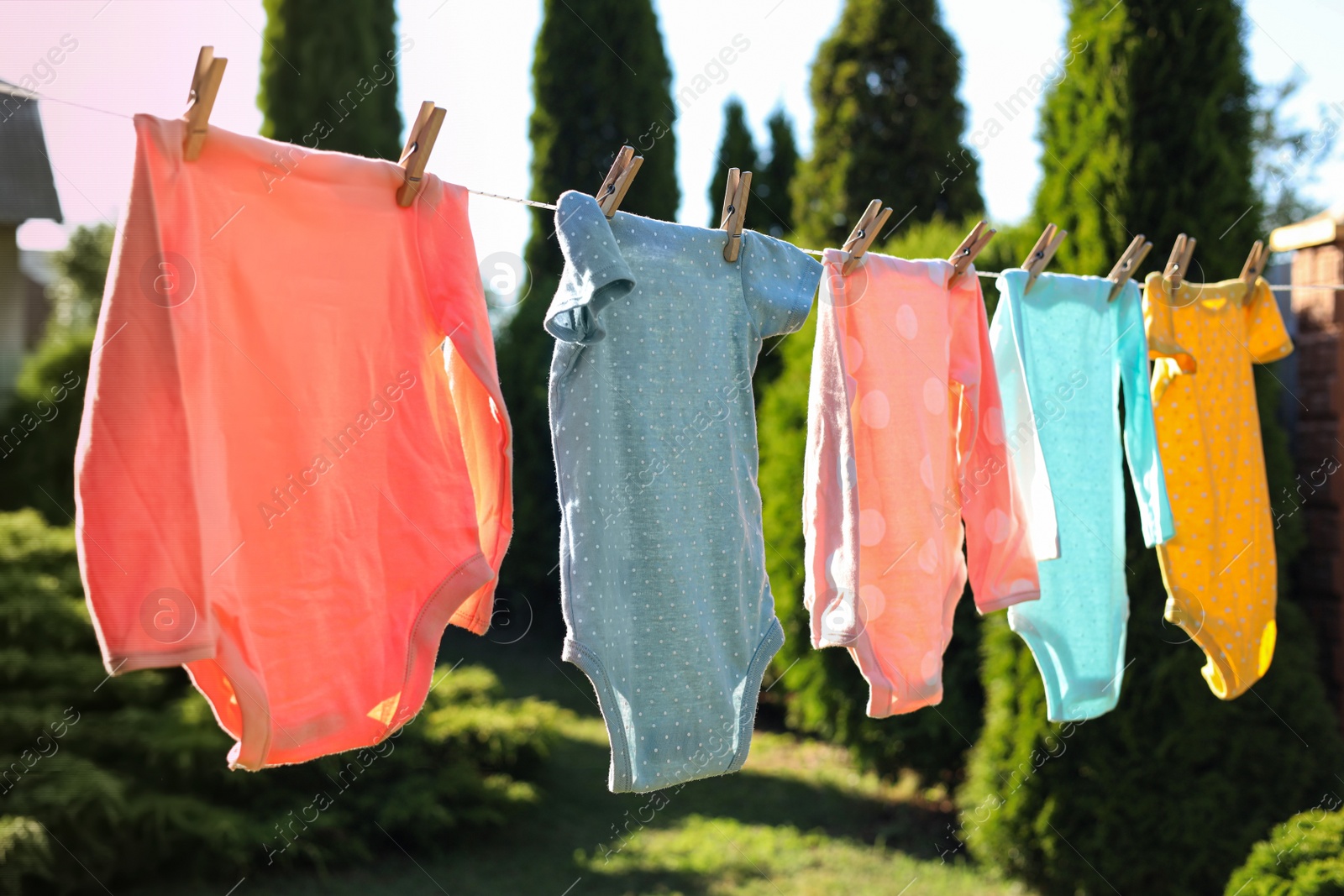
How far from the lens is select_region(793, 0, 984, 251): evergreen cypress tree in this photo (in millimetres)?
6043

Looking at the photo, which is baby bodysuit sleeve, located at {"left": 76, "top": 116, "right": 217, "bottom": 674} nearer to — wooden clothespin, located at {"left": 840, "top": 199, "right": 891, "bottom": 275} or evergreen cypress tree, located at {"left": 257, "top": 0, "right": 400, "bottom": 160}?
wooden clothespin, located at {"left": 840, "top": 199, "right": 891, "bottom": 275}

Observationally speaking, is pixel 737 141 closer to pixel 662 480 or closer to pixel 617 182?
pixel 617 182

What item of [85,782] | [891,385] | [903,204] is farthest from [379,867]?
[903,204]

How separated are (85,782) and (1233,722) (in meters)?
4.00

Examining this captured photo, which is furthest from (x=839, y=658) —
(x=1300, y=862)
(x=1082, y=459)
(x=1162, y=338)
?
(x=1162, y=338)

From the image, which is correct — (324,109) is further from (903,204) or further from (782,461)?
(782,461)

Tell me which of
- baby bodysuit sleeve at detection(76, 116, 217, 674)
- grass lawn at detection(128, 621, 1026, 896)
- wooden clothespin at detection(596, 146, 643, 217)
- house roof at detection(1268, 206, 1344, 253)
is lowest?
grass lawn at detection(128, 621, 1026, 896)

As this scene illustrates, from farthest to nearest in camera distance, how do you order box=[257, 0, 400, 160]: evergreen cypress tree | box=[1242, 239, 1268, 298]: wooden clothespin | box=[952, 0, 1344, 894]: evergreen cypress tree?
box=[257, 0, 400, 160]: evergreen cypress tree
box=[952, 0, 1344, 894]: evergreen cypress tree
box=[1242, 239, 1268, 298]: wooden clothespin

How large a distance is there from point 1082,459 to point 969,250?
0.59m

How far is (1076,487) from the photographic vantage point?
2.24m

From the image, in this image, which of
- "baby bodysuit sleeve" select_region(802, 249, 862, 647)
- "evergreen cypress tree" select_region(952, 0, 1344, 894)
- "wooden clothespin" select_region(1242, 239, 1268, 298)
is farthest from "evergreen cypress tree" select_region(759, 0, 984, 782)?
"baby bodysuit sleeve" select_region(802, 249, 862, 647)

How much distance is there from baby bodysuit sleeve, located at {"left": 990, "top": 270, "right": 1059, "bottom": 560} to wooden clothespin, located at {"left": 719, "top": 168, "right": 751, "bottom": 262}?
0.66m

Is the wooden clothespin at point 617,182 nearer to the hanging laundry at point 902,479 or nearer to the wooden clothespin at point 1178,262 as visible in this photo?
the hanging laundry at point 902,479

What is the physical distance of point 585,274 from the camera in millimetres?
1574
